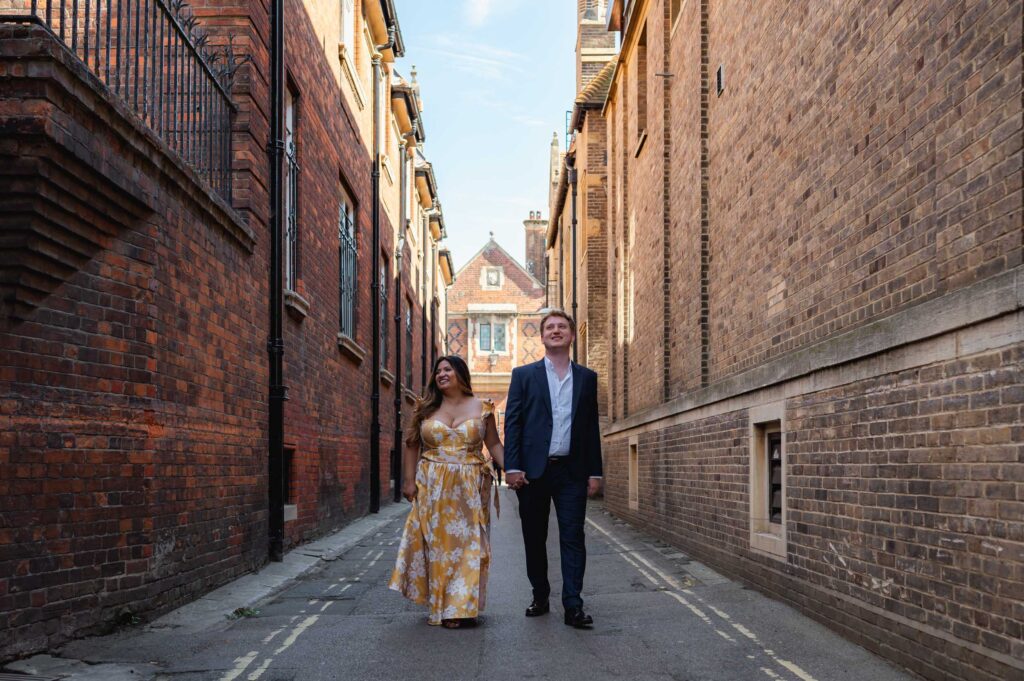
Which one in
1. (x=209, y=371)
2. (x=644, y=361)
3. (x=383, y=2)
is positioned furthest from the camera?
(x=383, y=2)

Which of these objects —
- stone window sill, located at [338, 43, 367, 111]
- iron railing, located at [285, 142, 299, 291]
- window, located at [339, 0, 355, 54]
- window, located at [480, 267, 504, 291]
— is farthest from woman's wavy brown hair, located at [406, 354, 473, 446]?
window, located at [480, 267, 504, 291]

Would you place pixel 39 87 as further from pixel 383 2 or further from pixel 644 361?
pixel 383 2

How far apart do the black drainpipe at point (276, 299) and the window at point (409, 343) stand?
61.4 feet

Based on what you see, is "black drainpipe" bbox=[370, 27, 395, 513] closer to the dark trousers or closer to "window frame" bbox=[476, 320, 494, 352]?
the dark trousers

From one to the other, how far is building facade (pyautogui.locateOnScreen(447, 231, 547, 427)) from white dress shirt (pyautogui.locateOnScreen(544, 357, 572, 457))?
47.9 m

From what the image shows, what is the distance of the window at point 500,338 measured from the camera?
5669 cm

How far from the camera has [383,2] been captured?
1992 centimetres

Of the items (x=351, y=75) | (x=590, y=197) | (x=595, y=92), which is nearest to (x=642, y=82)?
(x=351, y=75)

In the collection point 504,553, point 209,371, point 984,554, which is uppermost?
point 209,371

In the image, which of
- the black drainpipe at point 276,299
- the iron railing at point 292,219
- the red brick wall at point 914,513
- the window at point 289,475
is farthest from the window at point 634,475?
the red brick wall at point 914,513

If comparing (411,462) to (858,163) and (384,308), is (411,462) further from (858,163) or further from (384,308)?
(384,308)

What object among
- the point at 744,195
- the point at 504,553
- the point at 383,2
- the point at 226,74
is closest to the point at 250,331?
the point at 226,74

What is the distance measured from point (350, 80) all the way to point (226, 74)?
8.20 meters

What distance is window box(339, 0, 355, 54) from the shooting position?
1698 centimetres
